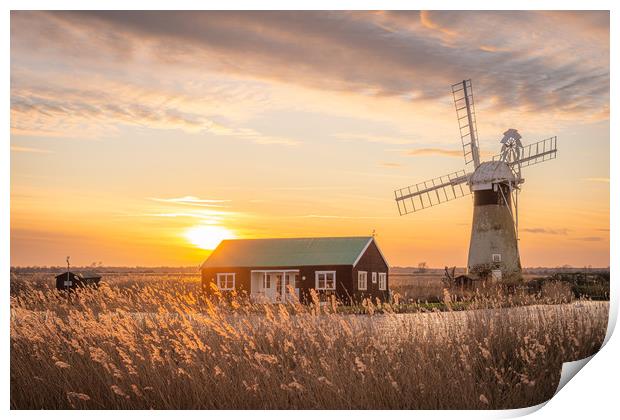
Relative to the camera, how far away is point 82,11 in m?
12.3

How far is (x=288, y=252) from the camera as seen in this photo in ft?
94.3

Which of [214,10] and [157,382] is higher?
[214,10]

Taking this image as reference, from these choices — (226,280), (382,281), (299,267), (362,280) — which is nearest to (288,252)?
(299,267)

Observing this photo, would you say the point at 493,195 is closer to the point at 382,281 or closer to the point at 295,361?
the point at 382,281

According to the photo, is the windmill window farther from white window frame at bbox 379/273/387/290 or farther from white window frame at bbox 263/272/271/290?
white window frame at bbox 379/273/387/290

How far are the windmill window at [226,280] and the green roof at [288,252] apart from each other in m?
0.36

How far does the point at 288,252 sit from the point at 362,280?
9.39ft

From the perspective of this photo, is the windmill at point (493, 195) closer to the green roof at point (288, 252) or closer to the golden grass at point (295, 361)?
the green roof at point (288, 252)

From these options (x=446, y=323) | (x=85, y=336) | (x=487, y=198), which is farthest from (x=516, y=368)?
(x=487, y=198)

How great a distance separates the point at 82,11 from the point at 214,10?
2.02 metres

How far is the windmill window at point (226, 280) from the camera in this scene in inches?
1134
